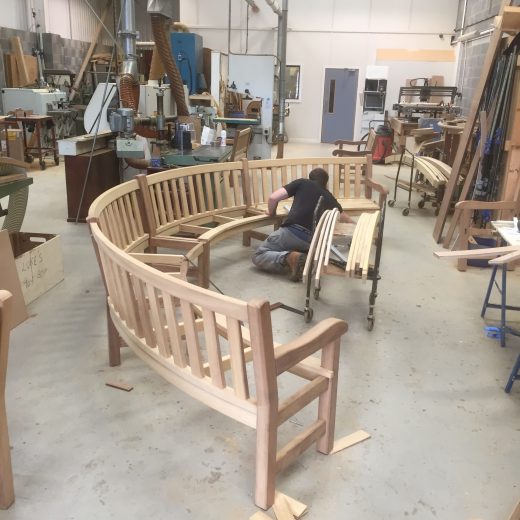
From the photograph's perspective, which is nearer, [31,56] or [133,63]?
[133,63]

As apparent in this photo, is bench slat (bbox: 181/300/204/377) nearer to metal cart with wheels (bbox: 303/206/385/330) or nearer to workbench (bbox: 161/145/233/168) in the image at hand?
metal cart with wheels (bbox: 303/206/385/330)

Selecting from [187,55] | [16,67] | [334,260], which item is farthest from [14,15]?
[334,260]

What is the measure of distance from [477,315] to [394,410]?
150cm

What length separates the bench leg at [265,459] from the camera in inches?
73.3

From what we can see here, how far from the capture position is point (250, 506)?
6.67ft

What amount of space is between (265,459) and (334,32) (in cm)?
1332

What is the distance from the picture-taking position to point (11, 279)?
11.2ft

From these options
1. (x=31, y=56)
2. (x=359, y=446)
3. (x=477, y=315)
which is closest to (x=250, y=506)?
(x=359, y=446)

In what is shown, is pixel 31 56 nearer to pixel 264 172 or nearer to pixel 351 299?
pixel 264 172

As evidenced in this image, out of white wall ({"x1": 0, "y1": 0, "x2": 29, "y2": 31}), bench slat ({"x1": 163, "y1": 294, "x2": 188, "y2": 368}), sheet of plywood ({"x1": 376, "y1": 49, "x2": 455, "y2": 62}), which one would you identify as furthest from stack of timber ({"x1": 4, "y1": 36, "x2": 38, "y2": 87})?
bench slat ({"x1": 163, "y1": 294, "x2": 188, "y2": 368})

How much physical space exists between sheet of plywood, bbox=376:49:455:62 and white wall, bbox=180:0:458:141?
15 cm

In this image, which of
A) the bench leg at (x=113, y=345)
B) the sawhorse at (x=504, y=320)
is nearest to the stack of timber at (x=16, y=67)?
the bench leg at (x=113, y=345)

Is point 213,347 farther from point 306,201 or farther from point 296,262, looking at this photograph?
point 306,201

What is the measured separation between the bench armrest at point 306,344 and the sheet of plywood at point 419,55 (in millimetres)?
12348
